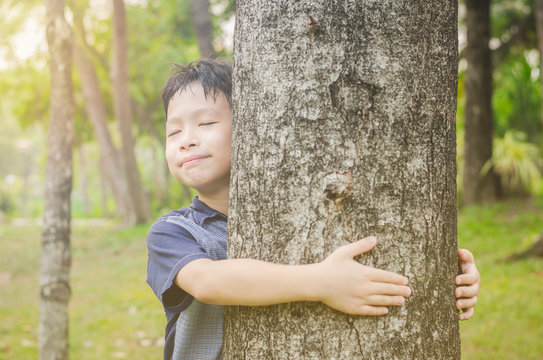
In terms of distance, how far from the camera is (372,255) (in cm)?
128

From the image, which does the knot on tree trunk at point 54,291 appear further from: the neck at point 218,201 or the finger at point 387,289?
the finger at point 387,289

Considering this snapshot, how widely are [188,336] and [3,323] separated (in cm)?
522

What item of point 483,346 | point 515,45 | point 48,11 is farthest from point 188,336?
point 515,45

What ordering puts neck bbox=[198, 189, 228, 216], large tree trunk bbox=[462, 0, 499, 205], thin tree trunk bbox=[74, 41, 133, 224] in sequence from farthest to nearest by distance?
thin tree trunk bbox=[74, 41, 133, 224] < large tree trunk bbox=[462, 0, 499, 205] < neck bbox=[198, 189, 228, 216]

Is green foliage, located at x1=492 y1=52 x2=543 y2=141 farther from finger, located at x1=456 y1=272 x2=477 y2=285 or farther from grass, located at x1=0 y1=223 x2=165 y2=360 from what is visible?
finger, located at x1=456 y1=272 x2=477 y2=285

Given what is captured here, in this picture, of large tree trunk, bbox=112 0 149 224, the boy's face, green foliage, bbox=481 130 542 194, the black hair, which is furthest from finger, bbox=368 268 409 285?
large tree trunk, bbox=112 0 149 224

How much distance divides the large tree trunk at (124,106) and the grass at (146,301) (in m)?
3.96

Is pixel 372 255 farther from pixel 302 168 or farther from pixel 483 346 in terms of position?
pixel 483 346

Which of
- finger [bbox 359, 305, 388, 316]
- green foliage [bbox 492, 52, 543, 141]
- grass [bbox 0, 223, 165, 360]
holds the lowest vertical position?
grass [bbox 0, 223, 165, 360]

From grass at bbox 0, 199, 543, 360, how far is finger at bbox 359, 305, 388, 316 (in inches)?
133

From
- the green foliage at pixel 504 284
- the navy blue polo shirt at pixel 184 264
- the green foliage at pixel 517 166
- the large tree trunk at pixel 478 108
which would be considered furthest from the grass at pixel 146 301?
the navy blue polo shirt at pixel 184 264

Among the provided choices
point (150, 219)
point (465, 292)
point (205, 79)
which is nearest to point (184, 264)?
point (205, 79)

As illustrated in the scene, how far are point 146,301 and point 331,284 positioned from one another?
Result: 5.73 meters

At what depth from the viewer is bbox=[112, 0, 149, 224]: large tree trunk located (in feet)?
40.3
